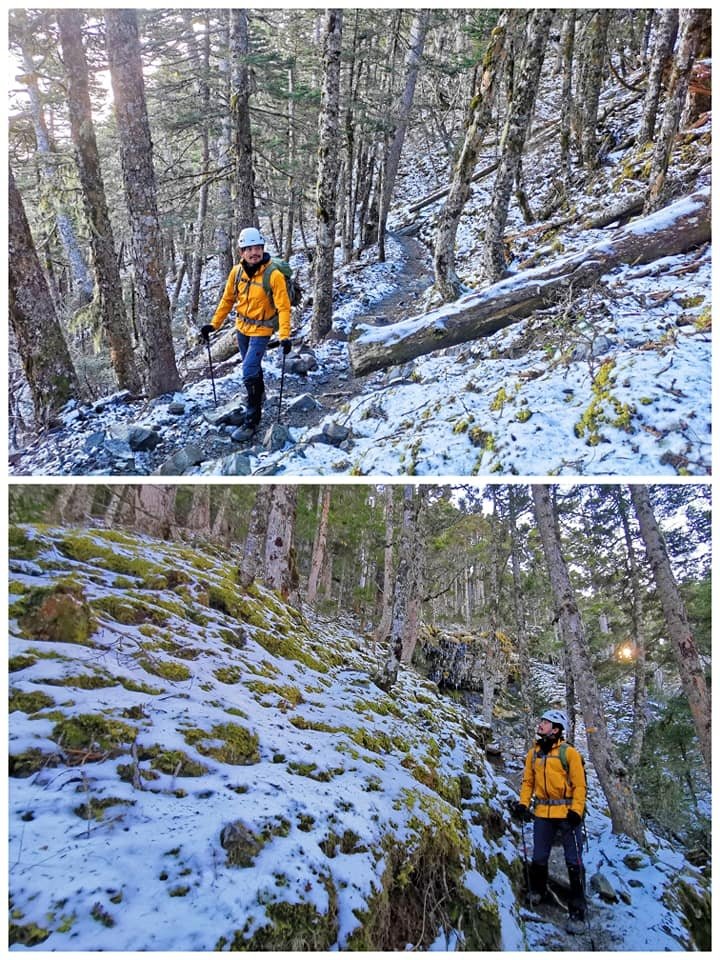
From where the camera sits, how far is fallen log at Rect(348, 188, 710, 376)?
6.29 meters

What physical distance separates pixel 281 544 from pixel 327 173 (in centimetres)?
549

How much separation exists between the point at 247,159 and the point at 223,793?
29.3ft

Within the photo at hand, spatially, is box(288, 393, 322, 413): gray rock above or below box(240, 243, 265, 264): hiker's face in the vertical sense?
below

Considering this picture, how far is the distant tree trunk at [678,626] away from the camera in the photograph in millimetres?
5824

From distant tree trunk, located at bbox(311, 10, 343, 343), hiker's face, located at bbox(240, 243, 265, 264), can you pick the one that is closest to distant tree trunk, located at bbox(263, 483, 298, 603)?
hiker's face, located at bbox(240, 243, 265, 264)

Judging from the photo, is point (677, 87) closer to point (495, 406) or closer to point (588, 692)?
point (495, 406)

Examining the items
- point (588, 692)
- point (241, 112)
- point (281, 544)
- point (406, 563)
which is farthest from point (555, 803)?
point (241, 112)

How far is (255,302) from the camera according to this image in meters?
5.73

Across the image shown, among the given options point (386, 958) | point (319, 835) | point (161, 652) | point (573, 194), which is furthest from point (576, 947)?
point (573, 194)

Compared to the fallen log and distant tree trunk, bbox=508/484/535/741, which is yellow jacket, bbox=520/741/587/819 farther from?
the fallen log

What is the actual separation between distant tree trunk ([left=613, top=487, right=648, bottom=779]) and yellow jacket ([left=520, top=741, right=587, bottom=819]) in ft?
10.4

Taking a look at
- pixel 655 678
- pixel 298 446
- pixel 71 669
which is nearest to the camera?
pixel 71 669

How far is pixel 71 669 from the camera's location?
148 inches

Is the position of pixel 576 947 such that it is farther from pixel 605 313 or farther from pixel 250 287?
pixel 250 287
